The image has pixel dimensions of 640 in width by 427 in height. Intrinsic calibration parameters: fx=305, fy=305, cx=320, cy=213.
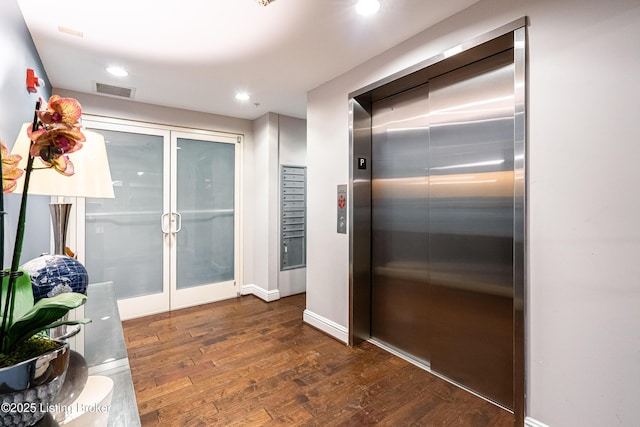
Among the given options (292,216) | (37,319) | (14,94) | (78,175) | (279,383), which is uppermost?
(14,94)

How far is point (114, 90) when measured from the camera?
314cm

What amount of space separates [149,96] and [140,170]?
84 centimetres

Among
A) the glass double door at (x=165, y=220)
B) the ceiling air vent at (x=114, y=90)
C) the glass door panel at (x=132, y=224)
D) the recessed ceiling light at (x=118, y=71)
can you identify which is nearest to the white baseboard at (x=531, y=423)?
the glass double door at (x=165, y=220)

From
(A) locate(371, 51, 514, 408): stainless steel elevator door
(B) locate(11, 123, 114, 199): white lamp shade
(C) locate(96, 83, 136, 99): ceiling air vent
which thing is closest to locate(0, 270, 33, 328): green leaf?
(B) locate(11, 123, 114, 199): white lamp shade

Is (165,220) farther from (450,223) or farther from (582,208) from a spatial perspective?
(582,208)

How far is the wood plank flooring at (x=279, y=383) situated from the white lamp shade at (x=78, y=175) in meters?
1.39

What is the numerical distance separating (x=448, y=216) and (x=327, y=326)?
5.23ft

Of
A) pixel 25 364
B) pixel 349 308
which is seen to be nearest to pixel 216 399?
pixel 349 308

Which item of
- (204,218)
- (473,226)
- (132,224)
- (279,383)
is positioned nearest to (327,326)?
(279,383)

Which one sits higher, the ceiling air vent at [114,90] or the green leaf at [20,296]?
the ceiling air vent at [114,90]

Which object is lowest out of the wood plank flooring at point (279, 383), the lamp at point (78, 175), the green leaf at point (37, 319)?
the wood plank flooring at point (279, 383)

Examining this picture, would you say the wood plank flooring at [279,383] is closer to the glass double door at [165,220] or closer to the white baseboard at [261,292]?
the glass double door at [165,220]

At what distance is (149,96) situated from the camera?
3332mm

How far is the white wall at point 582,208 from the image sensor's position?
1.33 meters
